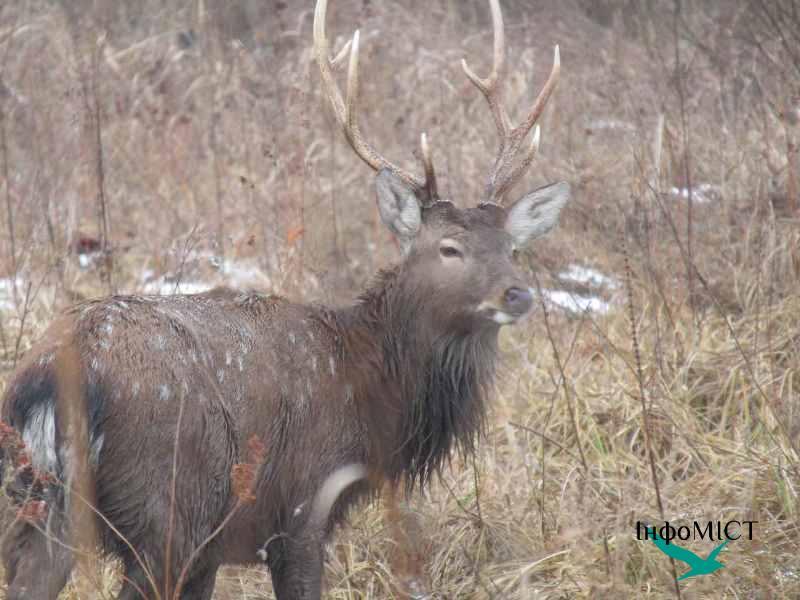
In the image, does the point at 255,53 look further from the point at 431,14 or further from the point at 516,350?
the point at 516,350

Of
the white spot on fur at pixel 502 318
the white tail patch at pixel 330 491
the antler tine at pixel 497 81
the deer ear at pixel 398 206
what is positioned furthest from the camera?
the antler tine at pixel 497 81

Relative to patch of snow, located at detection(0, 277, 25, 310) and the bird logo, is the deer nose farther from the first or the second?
patch of snow, located at detection(0, 277, 25, 310)

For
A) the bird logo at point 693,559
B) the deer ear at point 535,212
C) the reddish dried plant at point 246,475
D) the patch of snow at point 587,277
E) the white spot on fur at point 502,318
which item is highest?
the deer ear at point 535,212

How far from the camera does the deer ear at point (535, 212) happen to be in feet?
16.8

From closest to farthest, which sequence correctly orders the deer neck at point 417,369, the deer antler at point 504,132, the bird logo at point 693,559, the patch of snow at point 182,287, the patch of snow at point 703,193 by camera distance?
the bird logo at point 693,559 < the deer neck at point 417,369 < the deer antler at point 504,132 < the patch of snow at point 182,287 < the patch of snow at point 703,193

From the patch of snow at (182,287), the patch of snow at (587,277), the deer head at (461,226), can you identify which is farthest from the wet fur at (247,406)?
the patch of snow at (182,287)

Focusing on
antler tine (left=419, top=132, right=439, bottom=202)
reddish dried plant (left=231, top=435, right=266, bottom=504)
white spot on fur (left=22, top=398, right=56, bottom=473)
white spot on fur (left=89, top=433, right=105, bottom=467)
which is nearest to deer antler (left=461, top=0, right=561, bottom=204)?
antler tine (left=419, top=132, right=439, bottom=202)

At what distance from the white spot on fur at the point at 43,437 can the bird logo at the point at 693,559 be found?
7.51 feet

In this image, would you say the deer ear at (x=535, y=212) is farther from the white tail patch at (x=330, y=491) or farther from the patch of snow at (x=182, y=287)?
the patch of snow at (x=182, y=287)

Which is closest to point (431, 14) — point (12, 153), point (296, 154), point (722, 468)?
point (296, 154)

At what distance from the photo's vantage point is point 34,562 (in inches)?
153

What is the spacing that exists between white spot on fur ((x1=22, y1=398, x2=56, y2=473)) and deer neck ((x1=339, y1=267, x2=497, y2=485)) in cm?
132

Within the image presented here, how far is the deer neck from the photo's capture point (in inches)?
191

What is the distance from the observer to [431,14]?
12172 mm
